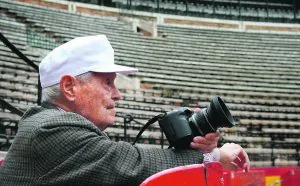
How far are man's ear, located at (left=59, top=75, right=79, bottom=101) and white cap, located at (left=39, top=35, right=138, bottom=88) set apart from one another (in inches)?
0.7

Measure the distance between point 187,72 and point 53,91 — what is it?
47.9 feet

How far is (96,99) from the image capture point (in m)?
1.63

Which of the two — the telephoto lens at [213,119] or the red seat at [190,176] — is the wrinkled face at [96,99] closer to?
the telephoto lens at [213,119]

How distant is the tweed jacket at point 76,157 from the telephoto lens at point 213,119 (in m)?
0.09

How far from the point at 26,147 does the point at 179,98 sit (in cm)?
1175

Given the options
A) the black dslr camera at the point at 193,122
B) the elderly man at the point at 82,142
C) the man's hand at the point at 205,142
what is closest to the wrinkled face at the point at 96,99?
the elderly man at the point at 82,142

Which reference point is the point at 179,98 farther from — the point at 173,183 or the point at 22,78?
the point at 173,183

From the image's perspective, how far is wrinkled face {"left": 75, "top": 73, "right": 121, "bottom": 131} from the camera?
5.32 feet

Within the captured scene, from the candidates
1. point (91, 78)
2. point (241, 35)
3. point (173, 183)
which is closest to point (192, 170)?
point (173, 183)

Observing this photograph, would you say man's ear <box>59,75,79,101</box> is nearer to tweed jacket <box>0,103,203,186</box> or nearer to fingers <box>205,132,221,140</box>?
tweed jacket <box>0,103,203,186</box>

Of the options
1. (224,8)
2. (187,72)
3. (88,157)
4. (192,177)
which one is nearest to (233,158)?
(192,177)

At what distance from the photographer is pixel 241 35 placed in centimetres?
2306

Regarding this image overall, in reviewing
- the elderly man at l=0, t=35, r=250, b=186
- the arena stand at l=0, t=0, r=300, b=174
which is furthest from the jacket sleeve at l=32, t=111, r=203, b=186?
the arena stand at l=0, t=0, r=300, b=174

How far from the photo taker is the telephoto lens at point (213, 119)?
1.43 meters
